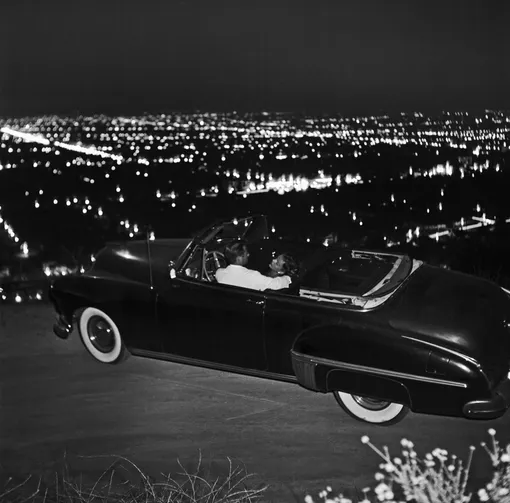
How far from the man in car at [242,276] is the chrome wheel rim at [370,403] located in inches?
38.1

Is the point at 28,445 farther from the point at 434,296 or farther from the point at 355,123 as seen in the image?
the point at 355,123

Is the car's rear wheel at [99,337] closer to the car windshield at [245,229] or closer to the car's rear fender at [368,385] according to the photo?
the car windshield at [245,229]

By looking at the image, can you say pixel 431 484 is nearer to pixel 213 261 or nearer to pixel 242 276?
pixel 242 276

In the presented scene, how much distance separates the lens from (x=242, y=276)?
545 centimetres

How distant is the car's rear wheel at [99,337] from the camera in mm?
6035

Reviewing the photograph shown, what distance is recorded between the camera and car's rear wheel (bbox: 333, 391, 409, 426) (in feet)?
15.8

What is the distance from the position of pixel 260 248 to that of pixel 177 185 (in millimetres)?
35138

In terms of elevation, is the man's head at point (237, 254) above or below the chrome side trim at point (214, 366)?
above

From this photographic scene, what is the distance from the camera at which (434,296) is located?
5.01 m

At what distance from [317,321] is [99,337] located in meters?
2.18

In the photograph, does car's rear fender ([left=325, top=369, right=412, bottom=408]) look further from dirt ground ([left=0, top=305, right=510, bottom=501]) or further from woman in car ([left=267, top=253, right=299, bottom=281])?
woman in car ([left=267, top=253, right=299, bottom=281])

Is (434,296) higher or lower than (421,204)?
higher

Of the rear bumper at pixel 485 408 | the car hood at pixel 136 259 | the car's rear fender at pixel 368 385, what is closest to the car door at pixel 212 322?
the car hood at pixel 136 259

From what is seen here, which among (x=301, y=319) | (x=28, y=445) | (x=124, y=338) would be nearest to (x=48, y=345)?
(x=124, y=338)
